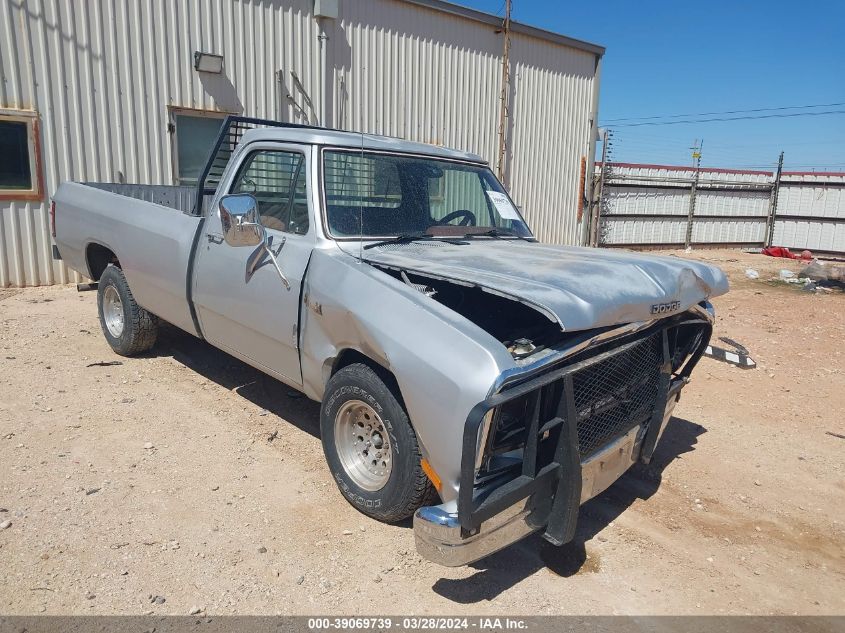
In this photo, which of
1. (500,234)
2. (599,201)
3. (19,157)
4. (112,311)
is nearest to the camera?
(500,234)

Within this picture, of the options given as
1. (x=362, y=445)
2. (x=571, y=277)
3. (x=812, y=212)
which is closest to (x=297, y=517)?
(x=362, y=445)

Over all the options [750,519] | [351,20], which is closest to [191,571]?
[750,519]

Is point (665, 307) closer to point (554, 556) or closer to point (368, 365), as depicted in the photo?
point (554, 556)

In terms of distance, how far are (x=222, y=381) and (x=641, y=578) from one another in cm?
356

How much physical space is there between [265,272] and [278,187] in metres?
0.61

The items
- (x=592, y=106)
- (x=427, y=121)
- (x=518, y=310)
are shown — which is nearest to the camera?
(x=518, y=310)

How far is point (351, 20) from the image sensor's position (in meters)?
10.9

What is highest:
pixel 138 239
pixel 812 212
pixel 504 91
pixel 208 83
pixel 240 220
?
pixel 504 91

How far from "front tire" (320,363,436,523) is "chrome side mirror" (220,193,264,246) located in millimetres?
914

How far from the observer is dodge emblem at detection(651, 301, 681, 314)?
2973 mm

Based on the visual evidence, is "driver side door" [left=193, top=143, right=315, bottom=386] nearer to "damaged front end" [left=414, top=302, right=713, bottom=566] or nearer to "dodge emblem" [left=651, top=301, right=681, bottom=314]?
"damaged front end" [left=414, top=302, right=713, bottom=566]

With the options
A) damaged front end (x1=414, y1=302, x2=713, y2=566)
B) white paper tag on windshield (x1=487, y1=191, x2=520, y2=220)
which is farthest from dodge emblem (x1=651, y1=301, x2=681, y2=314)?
white paper tag on windshield (x1=487, y1=191, x2=520, y2=220)

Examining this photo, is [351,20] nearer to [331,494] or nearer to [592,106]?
[592,106]

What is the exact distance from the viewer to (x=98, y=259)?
233 inches
